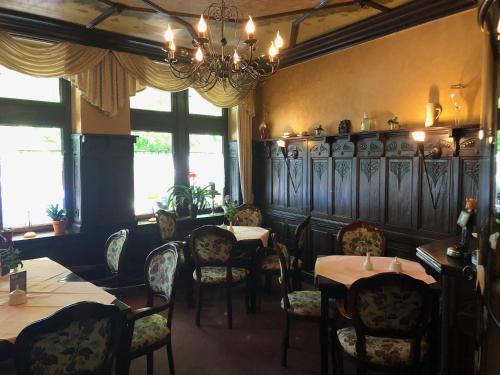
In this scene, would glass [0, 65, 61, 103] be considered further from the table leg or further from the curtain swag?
the table leg

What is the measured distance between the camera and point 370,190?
4.21 m

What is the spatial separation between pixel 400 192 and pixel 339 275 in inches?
64.8

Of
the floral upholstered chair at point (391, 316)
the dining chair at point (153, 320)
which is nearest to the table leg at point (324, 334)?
the floral upholstered chair at point (391, 316)

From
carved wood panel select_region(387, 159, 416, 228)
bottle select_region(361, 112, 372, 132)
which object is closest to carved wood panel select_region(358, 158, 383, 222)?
carved wood panel select_region(387, 159, 416, 228)

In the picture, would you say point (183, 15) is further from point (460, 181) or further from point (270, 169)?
point (460, 181)

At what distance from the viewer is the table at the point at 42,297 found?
1.94 meters

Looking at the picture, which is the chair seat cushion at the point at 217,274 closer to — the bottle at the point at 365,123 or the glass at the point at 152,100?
the bottle at the point at 365,123

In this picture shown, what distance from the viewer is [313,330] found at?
11.7 feet

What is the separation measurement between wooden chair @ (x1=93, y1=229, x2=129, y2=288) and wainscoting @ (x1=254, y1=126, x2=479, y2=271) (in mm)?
2520

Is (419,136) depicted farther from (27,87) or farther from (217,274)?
(27,87)

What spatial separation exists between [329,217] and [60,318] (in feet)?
11.8

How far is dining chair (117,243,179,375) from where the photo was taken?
2.28 metres

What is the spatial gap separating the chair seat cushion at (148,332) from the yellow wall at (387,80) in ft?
10.2

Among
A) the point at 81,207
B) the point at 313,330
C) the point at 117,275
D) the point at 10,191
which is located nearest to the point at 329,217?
the point at 313,330
